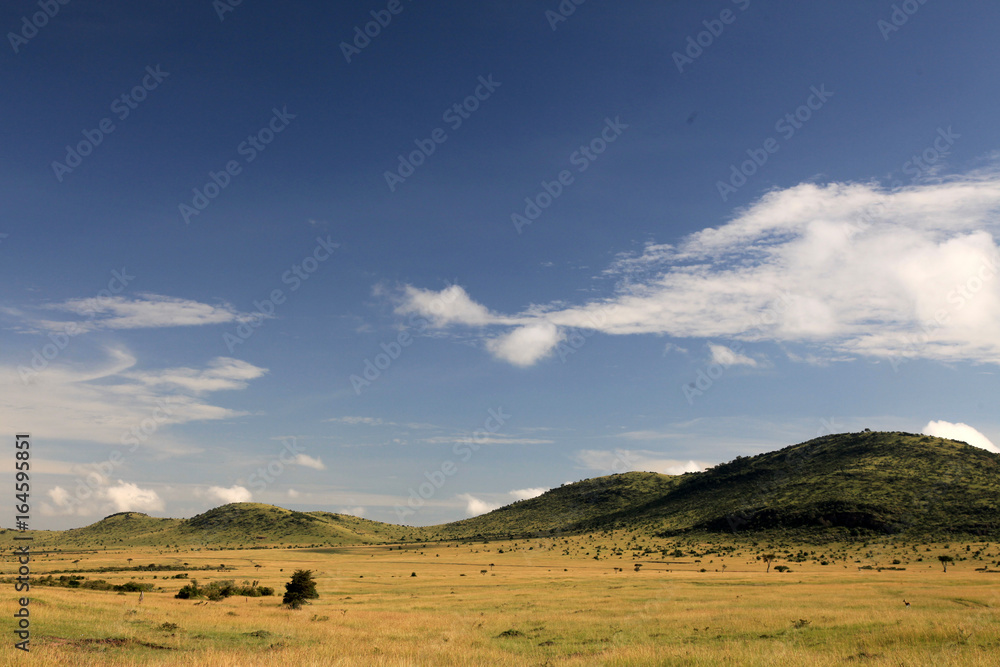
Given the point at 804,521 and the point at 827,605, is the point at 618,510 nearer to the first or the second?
the point at 804,521

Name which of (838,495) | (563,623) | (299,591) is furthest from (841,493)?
(299,591)

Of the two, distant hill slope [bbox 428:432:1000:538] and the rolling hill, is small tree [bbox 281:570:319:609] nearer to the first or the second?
the rolling hill

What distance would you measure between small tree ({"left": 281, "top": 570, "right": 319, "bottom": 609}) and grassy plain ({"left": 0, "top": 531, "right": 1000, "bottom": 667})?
1518 millimetres

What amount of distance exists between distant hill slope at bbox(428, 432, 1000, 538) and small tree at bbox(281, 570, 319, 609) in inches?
3550

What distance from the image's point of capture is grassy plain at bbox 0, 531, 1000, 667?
20.1m

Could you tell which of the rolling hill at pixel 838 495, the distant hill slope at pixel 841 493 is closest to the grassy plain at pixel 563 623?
the rolling hill at pixel 838 495

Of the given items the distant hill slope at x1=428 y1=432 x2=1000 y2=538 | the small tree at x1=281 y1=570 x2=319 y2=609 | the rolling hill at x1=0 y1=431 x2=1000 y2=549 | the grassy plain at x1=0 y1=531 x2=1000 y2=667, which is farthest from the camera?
the distant hill slope at x1=428 y1=432 x2=1000 y2=538

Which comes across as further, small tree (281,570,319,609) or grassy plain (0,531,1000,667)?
small tree (281,570,319,609)

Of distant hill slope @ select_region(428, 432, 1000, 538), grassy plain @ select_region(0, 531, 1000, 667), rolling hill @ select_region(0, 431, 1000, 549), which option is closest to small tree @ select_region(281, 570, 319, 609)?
grassy plain @ select_region(0, 531, 1000, 667)

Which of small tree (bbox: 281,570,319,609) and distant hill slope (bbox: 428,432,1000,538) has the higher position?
distant hill slope (bbox: 428,432,1000,538)

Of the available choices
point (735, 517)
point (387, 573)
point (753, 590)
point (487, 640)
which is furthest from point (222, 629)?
point (735, 517)

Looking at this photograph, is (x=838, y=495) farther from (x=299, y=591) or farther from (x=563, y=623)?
(x=299, y=591)

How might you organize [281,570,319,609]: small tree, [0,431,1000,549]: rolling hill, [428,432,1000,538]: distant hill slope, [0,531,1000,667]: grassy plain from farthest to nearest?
[428,432,1000,538]: distant hill slope, [0,431,1000,549]: rolling hill, [281,570,319,609]: small tree, [0,531,1000,667]: grassy plain

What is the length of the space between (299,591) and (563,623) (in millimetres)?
24505
